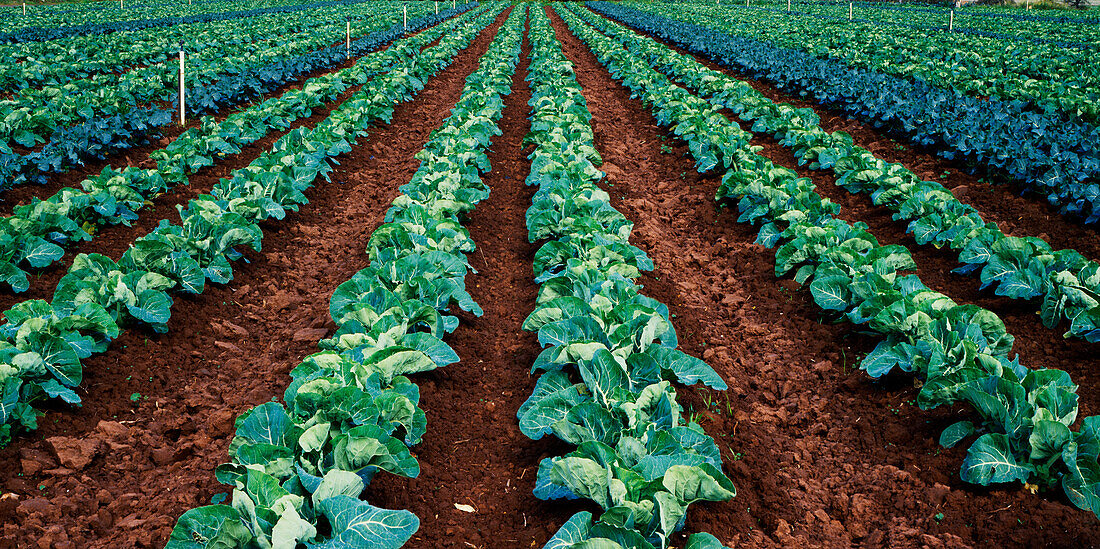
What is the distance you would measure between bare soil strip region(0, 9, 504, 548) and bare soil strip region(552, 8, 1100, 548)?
2704 millimetres

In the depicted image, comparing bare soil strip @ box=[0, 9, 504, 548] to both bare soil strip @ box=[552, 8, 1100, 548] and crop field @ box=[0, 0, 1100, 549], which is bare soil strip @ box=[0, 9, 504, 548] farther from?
bare soil strip @ box=[552, 8, 1100, 548]

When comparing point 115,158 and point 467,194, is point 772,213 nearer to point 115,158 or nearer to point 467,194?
point 467,194

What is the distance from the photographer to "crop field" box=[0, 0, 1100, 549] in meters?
3.28

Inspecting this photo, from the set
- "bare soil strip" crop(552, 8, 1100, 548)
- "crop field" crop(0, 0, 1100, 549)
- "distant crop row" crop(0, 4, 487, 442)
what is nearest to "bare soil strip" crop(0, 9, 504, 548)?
"crop field" crop(0, 0, 1100, 549)

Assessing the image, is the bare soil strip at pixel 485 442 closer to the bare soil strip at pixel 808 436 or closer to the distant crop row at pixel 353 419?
the distant crop row at pixel 353 419

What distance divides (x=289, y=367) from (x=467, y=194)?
3383mm

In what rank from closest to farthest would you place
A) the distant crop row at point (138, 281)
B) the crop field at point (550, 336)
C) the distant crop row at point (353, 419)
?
the distant crop row at point (353, 419), the crop field at point (550, 336), the distant crop row at point (138, 281)

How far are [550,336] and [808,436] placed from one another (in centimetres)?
166

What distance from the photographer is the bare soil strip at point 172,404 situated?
3355 mm

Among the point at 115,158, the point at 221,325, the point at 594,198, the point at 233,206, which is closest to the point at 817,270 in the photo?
the point at 594,198

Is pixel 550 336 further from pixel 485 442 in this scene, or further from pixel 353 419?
pixel 353 419

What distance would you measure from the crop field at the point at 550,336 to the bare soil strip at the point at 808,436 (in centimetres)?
2

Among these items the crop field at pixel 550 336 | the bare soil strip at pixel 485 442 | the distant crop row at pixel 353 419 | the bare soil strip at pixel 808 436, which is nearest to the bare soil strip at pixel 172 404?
the crop field at pixel 550 336

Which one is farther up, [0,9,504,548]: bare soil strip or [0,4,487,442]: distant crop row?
[0,4,487,442]: distant crop row
